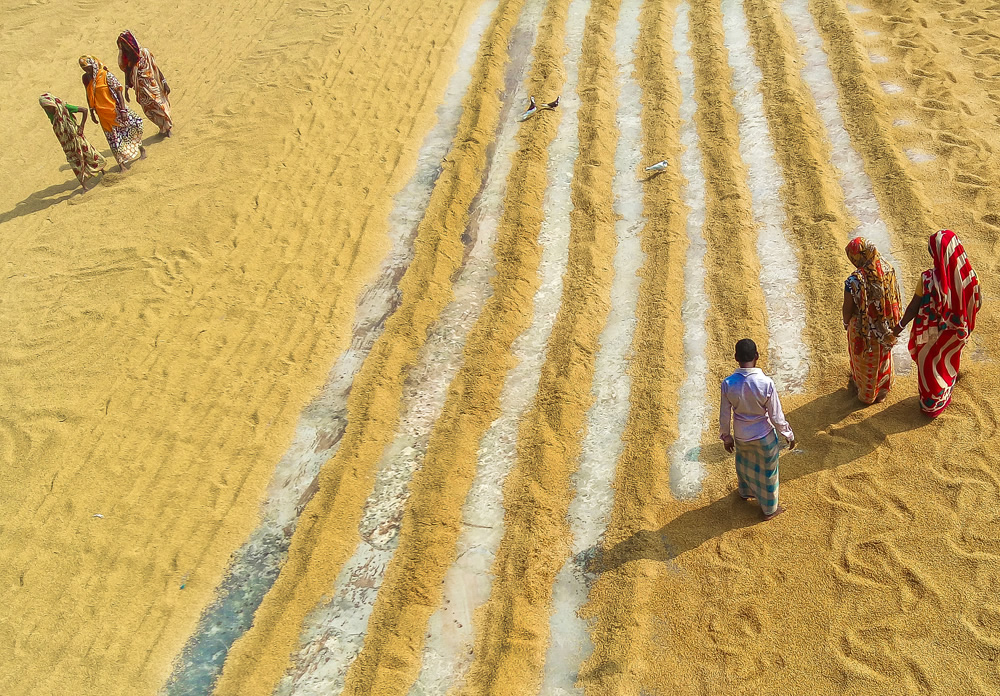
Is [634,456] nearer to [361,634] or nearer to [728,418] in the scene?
[728,418]

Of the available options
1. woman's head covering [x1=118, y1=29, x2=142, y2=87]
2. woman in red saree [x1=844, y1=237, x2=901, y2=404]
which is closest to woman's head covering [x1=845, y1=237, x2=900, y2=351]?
woman in red saree [x1=844, y1=237, x2=901, y2=404]

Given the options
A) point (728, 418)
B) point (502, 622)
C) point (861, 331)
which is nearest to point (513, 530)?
point (502, 622)

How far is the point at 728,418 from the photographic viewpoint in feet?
16.5

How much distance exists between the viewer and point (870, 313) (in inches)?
218

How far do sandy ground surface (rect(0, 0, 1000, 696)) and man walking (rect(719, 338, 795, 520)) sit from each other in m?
0.40

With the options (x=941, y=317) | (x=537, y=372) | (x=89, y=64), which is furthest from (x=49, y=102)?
(x=941, y=317)

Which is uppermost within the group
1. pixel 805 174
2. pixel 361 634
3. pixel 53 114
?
pixel 53 114

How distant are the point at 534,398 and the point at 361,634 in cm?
262

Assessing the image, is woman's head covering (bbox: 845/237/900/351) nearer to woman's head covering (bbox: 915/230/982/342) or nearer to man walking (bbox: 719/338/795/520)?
woman's head covering (bbox: 915/230/982/342)

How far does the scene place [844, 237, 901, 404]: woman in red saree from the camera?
5.43 metres

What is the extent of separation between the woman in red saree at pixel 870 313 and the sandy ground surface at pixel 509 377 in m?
0.43

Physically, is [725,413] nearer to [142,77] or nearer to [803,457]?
[803,457]

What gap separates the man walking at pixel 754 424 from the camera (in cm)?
485

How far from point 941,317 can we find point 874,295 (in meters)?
0.47
